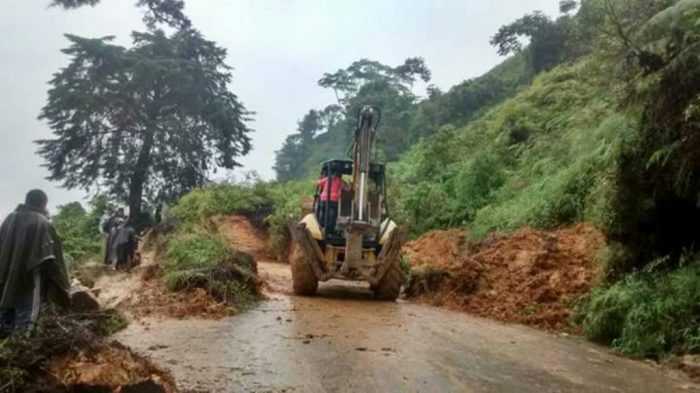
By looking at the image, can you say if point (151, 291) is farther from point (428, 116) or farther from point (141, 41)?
point (428, 116)

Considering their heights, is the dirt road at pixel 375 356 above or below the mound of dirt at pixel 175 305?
below

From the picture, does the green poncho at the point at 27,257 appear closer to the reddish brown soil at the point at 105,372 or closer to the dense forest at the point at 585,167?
the reddish brown soil at the point at 105,372

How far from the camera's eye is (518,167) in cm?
2170

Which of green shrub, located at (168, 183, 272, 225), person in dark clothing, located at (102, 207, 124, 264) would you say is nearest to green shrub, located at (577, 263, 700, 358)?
person in dark clothing, located at (102, 207, 124, 264)

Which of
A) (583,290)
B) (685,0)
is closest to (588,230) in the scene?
(583,290)

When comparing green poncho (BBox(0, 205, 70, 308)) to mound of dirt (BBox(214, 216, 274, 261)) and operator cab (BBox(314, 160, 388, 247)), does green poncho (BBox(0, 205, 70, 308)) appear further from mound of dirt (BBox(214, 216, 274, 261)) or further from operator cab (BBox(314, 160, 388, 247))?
mound of dirt (BBox(214, 216, 274, 261))

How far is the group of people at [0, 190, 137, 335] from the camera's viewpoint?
599 cm

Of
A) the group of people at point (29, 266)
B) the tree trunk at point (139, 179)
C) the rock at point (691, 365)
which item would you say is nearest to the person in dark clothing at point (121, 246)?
the group of people at point (29, 266)

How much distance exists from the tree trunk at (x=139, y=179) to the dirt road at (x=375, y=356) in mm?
22924

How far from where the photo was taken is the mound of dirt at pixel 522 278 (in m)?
9.92

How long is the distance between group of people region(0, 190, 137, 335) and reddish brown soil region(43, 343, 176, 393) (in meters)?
1.41

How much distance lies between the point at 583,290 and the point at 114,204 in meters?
25.7

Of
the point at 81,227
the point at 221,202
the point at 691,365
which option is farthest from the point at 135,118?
the point at 691,365

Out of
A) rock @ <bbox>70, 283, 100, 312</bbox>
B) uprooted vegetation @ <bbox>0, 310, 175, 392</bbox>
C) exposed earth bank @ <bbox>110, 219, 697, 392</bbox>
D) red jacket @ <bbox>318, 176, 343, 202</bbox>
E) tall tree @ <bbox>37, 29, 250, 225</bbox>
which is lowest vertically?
exposed earth bank @ <bbox>110, 219, 697, 392</bbox>
